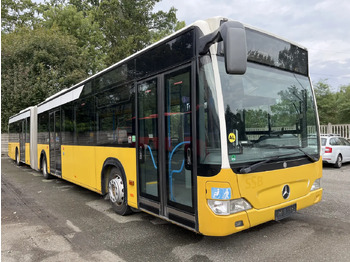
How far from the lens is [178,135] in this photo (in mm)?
3887

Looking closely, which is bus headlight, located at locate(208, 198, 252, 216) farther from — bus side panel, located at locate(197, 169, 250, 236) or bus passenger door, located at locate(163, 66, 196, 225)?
bus passenger door, located at locate(163, 66, 196, 225)

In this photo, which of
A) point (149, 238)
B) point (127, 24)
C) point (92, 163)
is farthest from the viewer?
point (127, 24)

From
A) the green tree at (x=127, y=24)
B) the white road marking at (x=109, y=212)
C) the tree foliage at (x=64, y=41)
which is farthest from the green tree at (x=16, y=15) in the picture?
the white road marking at (x=109, y=212)

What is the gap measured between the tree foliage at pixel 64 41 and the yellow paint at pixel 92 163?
13.8m

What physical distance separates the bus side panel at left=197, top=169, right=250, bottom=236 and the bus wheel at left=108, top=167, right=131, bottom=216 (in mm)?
2175

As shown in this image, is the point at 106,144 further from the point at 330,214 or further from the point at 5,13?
the point at 5,13

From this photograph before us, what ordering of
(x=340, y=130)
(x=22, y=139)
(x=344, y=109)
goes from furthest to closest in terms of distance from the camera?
(x=344, y=109), (x=340, y=130), (x=22, y=139)

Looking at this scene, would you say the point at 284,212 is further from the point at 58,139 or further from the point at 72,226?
the point at 58,139

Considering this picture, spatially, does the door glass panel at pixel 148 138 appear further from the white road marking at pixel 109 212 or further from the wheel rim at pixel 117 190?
the white road marking at pixel 109 212

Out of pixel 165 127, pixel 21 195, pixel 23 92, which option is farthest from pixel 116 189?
pixel 23 92

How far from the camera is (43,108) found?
10.3m

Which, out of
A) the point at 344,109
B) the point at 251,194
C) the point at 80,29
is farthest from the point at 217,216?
the point at 344,109

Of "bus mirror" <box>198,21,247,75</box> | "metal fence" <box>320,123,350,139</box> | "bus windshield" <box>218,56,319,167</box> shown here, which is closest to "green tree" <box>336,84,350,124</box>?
"metal fence" <box>320,123,350,139</box>

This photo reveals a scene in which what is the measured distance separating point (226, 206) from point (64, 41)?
831 inches
